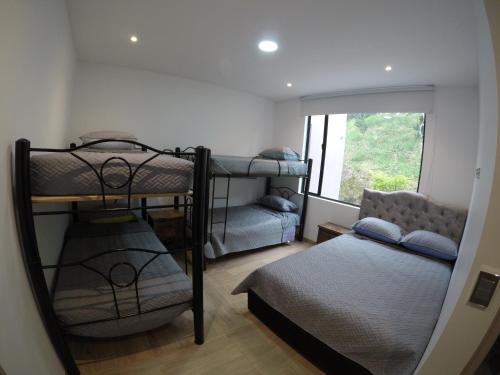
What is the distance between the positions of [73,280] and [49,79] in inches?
53.4

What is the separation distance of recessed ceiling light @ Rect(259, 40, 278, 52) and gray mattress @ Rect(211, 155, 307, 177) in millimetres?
1218

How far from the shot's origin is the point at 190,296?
165 centimetres

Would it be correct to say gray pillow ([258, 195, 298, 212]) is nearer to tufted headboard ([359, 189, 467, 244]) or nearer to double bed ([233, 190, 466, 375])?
tufted headboard ([359, 189, 467, 244])

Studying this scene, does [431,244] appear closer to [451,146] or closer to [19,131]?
[451,146]

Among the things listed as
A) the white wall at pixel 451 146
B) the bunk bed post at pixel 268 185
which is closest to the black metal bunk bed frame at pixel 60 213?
the white wall at pixel 451 146

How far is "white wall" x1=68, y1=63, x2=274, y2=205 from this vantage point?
2881mm

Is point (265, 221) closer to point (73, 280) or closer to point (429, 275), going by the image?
point (429, 275)

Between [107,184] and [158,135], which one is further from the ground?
[158,135]

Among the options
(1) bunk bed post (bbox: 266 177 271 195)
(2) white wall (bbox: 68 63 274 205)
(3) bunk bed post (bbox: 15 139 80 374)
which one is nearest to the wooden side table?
(1) bunk bed post (bbox: 266 177 271 195)

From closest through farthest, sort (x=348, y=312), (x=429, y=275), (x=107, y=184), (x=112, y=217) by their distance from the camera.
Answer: (x=107, y=184)
(x=348, y=312)
(x=429, y=275)
(x=112, y=217)

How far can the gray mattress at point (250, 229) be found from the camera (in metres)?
2.83

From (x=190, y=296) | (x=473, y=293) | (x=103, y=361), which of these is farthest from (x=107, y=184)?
(x=473, y=293)

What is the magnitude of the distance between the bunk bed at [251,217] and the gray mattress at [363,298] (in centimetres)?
88

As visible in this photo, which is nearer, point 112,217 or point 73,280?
point 73,280
